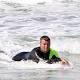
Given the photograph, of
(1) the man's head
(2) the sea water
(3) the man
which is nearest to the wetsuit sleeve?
(3) the man

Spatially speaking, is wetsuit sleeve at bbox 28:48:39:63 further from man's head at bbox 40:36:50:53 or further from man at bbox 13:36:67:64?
man's head at bbox 40:36:50:53

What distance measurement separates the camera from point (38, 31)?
14.4m

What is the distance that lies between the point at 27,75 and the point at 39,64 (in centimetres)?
107

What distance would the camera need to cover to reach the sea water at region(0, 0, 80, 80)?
847 centimetres

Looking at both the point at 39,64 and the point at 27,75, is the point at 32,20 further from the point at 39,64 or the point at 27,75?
the point at 27,75

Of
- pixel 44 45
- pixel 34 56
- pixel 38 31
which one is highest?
pixel 38 31

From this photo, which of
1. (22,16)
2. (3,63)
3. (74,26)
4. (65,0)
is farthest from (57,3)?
(3,63)

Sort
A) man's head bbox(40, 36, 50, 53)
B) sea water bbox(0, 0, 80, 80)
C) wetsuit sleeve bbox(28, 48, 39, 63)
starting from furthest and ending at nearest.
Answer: wetsuit sleeve bbox(28, 48, 39, 63) < man's head bbox(40, 36, 50, 53) < sea water bbox(0, 0, 80, 80)

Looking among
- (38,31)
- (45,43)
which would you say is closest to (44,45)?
(45,43)

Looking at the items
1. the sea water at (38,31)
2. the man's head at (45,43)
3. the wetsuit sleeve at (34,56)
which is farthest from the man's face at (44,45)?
the sea water at (38,31)

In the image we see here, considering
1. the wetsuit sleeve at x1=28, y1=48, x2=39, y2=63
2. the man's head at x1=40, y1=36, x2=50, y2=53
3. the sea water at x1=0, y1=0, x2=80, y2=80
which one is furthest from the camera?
the wetsuit sleeve at x1=28, y1=48, x2=39, y2=63

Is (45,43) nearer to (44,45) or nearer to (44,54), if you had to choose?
(44,45)

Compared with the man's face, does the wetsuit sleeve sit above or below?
below

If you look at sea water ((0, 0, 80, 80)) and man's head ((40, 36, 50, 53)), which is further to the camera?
man's head ((40, 36, 50, 53))
